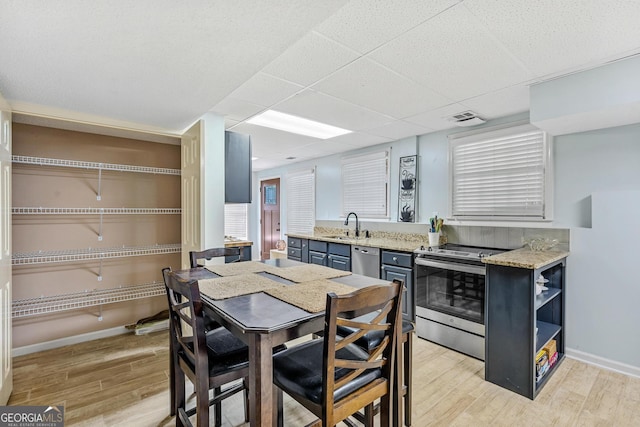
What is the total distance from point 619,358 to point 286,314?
9.54ft

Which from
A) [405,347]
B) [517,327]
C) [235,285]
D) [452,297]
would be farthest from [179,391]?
[452,297]

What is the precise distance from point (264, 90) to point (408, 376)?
2333mm

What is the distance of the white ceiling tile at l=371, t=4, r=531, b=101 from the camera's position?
5.45 feet

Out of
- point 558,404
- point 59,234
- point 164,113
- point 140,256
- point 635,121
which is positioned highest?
point 164,113

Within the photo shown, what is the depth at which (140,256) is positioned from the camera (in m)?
3.28

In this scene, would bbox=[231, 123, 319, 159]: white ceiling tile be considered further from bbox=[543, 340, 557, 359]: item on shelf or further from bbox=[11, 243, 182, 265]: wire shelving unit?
bbox=[543, 340, 557, 359]: item on shelf

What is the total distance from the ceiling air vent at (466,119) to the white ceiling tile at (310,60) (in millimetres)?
1633

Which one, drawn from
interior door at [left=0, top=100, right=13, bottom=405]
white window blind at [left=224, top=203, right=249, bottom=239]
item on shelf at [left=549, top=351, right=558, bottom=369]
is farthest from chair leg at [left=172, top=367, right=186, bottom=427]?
white window blind at [left=224, top=203, right=249, bottom=239]

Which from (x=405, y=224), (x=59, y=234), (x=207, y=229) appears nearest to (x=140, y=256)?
(x=59, y=234)

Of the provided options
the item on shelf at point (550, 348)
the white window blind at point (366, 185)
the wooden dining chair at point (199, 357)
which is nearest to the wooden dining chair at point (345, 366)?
the wooden dining chair at point (199, 357)

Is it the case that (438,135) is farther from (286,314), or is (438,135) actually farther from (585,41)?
(286,314)

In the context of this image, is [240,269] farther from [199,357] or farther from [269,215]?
[269,215]

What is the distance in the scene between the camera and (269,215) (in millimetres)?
7133

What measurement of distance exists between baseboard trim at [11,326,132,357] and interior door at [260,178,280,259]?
399 cm
